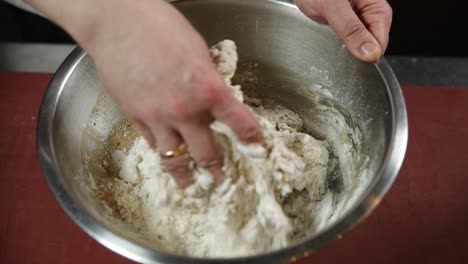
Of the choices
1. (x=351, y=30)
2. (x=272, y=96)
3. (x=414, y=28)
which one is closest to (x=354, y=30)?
(x=351, y=30)

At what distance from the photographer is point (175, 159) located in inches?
26.8

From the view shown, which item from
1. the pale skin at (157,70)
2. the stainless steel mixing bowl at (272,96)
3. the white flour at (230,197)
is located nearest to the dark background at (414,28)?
the stainless steel mixing bowl at (272,96)

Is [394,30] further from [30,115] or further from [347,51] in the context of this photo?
[30,115]

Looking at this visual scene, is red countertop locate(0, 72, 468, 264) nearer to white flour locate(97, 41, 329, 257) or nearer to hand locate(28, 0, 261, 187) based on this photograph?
white flour locate(97, 41, 329, 257)

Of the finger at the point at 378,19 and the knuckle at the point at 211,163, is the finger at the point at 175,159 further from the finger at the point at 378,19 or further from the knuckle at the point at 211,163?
the finger at the point at 378,19

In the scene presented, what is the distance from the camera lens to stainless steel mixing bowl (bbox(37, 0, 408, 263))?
2.11 ft

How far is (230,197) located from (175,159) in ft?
0.41

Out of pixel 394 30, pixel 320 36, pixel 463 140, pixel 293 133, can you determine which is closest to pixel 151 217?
pixel 293 133

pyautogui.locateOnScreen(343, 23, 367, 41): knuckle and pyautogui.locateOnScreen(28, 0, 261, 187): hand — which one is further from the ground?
pyautogui.locateOnScreen(28, 0, 261, 187): hand

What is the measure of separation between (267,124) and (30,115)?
0.70 meters

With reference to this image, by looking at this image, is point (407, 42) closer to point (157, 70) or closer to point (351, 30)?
point (351, 30)

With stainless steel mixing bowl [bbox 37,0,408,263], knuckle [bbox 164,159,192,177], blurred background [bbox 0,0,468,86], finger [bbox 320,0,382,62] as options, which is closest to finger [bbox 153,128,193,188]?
knuckle [bbox 164,159,192,177]

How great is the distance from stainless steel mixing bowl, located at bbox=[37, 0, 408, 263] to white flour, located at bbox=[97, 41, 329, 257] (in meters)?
0.08

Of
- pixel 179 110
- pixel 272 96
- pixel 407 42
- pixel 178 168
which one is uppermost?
pixel 179 110
